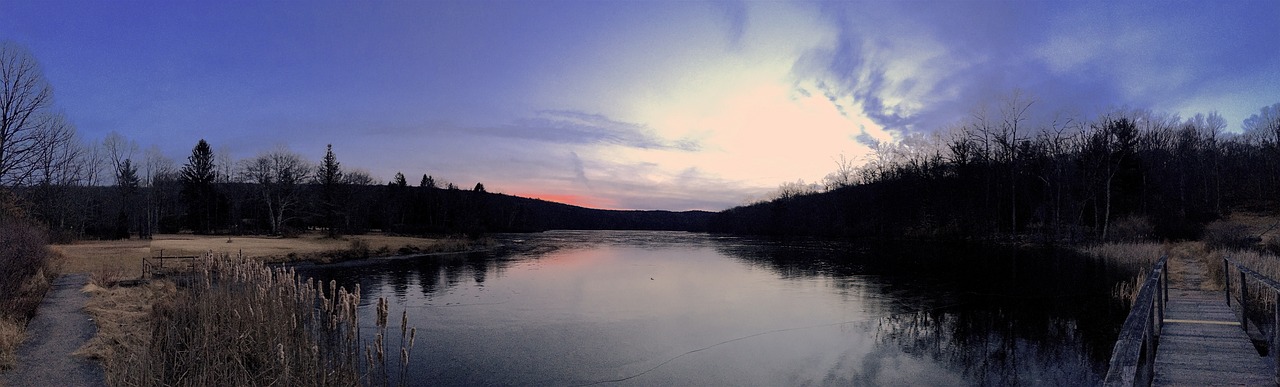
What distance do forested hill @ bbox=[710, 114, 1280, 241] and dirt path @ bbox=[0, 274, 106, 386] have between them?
47.4 metres

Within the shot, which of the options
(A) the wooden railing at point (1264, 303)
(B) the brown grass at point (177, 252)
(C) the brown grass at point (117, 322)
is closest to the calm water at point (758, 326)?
(A) the wooden railing at point (1264, 303)

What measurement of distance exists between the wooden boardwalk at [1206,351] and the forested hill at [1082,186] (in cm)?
3224

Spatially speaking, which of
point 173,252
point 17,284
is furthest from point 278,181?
point 17,284

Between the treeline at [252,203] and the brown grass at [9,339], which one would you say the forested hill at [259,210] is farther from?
the brown grass at [9,339]

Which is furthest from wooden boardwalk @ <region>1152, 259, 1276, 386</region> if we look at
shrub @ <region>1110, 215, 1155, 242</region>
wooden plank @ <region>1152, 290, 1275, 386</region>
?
shrub @ <region>1110, 215, 1155, 242</region>

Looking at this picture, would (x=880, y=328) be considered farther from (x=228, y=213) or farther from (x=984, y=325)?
(x=228, y=213)

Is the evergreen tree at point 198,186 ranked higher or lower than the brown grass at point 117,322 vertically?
higher

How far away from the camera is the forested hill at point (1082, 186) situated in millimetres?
45125

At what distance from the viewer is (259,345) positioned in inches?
283

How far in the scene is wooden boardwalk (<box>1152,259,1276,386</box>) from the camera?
21.4ft

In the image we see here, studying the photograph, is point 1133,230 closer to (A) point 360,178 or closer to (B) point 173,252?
(B) point 173,252

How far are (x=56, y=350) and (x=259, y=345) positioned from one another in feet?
11.7

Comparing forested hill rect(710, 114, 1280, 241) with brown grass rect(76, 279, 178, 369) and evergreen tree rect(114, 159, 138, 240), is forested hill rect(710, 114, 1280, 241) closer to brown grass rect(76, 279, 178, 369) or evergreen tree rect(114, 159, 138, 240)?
brown grass rect(76, 279, 178, 369)

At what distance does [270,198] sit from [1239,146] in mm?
108601
